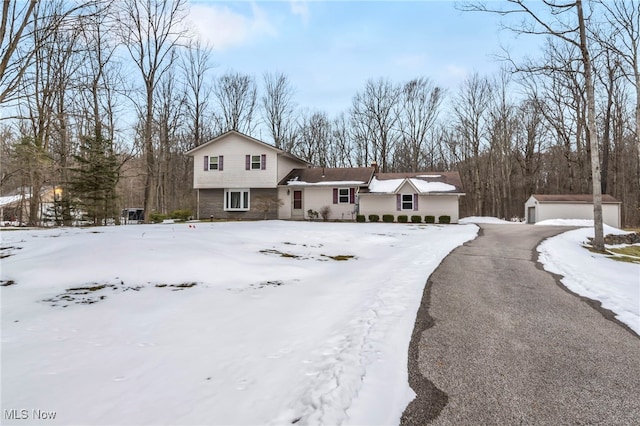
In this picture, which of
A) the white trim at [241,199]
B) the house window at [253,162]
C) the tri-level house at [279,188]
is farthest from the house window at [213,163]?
the house window at [253,162]

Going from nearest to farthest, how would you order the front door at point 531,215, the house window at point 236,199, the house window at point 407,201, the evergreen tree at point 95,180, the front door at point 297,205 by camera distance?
1. the evergreen tree at point 95,180
2. the house window at point 407,201
3. the front door at point 297,205
4. the house window at point 236,199
5. the front door at point 531,215

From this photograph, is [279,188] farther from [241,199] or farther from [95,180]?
[95,180]

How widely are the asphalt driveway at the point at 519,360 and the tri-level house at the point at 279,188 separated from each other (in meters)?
18.2

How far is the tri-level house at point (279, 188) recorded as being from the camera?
24.0 metres

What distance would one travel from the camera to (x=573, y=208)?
24359 mm

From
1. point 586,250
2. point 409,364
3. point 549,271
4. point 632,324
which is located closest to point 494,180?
point 586,250

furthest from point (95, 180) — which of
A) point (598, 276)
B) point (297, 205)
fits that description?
point (598, 276)

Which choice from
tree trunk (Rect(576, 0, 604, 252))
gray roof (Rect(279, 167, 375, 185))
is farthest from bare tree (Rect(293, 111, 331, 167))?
tree trunk (Rect(576, 0, 604, 252))

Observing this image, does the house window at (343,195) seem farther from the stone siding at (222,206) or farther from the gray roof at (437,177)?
the stone siding at (222,206)

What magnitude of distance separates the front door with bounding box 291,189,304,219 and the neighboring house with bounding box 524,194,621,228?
18112 millimetres

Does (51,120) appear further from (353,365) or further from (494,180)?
(494,180)

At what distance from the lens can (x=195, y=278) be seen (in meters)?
5.81

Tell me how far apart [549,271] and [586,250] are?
520 cm

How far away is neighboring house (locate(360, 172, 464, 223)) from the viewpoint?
23.3 meters
